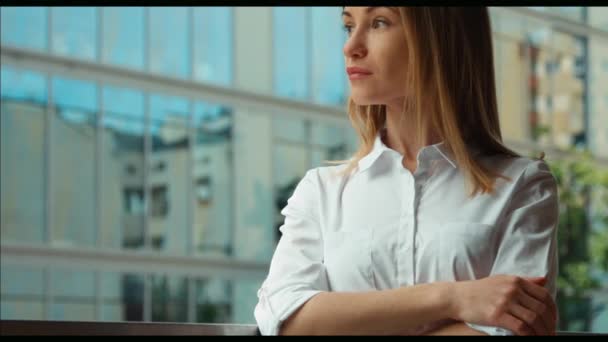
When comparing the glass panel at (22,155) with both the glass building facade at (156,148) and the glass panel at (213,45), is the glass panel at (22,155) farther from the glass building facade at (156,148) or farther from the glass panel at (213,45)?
the glass panel at (213,45)

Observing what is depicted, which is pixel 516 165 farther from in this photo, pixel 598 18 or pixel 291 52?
pixel 598 18

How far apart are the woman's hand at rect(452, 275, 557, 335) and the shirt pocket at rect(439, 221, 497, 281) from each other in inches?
2.5

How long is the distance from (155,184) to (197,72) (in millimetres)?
1839

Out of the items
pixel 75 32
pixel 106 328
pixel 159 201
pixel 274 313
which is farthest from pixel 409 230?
pixel 159 201

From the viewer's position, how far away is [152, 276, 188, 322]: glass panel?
1463 cm

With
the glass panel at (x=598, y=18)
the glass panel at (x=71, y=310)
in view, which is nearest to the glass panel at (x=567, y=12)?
the glass panel at (x=598, y=18)

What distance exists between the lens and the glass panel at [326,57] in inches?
653

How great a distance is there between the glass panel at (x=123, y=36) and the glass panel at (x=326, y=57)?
124 inches

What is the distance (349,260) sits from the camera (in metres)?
1.92

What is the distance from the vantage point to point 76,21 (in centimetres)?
1411

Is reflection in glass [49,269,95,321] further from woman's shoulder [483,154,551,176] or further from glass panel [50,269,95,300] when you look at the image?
woman's shoulder [483,154,551,176]

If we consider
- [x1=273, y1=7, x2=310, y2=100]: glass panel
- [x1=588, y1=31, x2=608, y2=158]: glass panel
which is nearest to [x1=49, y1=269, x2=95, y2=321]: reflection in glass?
[x1=273, y1=7, x2=310, y2=100]: glass panel

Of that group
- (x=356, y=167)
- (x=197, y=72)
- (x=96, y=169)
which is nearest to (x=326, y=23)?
(x=197, y=72)
